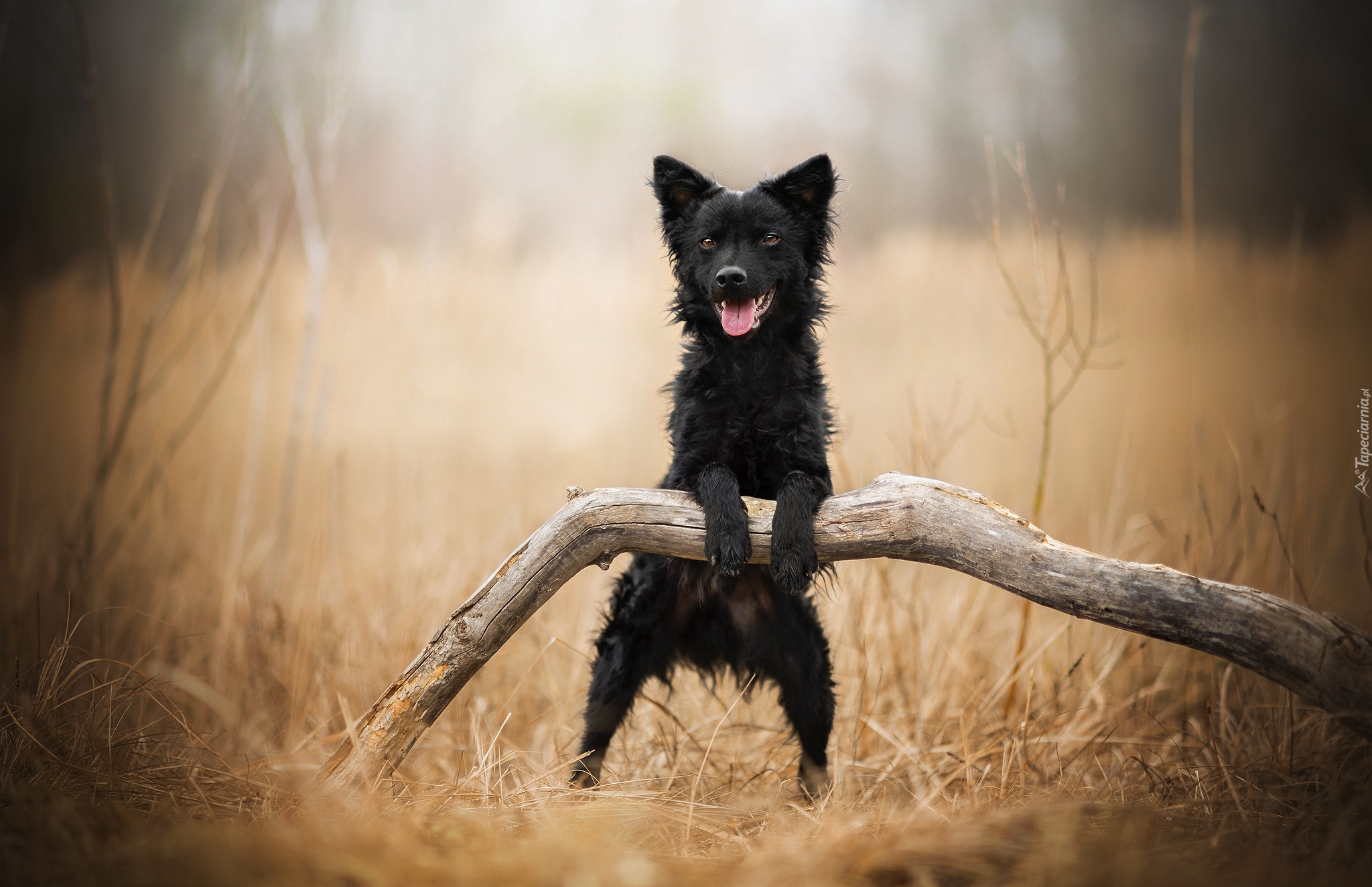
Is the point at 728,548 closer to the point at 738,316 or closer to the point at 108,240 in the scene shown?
the point at 738,316

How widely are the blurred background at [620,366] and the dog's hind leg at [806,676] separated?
25cm

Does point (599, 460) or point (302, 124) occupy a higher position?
point (302, 124)

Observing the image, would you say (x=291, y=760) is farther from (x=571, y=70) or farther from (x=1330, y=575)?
(x=571, y=70)

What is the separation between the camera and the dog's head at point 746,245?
87.2 inches

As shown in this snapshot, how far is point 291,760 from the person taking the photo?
237 centimetres

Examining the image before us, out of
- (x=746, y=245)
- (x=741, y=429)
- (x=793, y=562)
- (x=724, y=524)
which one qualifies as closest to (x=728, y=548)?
(x=724, y=524)

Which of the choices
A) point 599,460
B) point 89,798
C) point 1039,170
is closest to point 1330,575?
point 1039,170

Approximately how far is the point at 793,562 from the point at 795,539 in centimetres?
6

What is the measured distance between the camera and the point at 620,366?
5.71 m

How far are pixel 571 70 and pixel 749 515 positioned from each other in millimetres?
5123

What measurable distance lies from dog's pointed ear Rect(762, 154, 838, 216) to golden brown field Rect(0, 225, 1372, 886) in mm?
1064

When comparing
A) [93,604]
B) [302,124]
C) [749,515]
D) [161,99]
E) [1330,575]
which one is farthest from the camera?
[161,99]

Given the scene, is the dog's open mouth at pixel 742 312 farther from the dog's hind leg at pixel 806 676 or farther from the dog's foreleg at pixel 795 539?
the dog's hind leg at pixel 806 676

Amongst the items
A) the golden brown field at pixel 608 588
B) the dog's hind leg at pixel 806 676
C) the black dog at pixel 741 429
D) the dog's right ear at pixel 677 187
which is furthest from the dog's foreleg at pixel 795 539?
the dog's right ear at pixel 677 187
